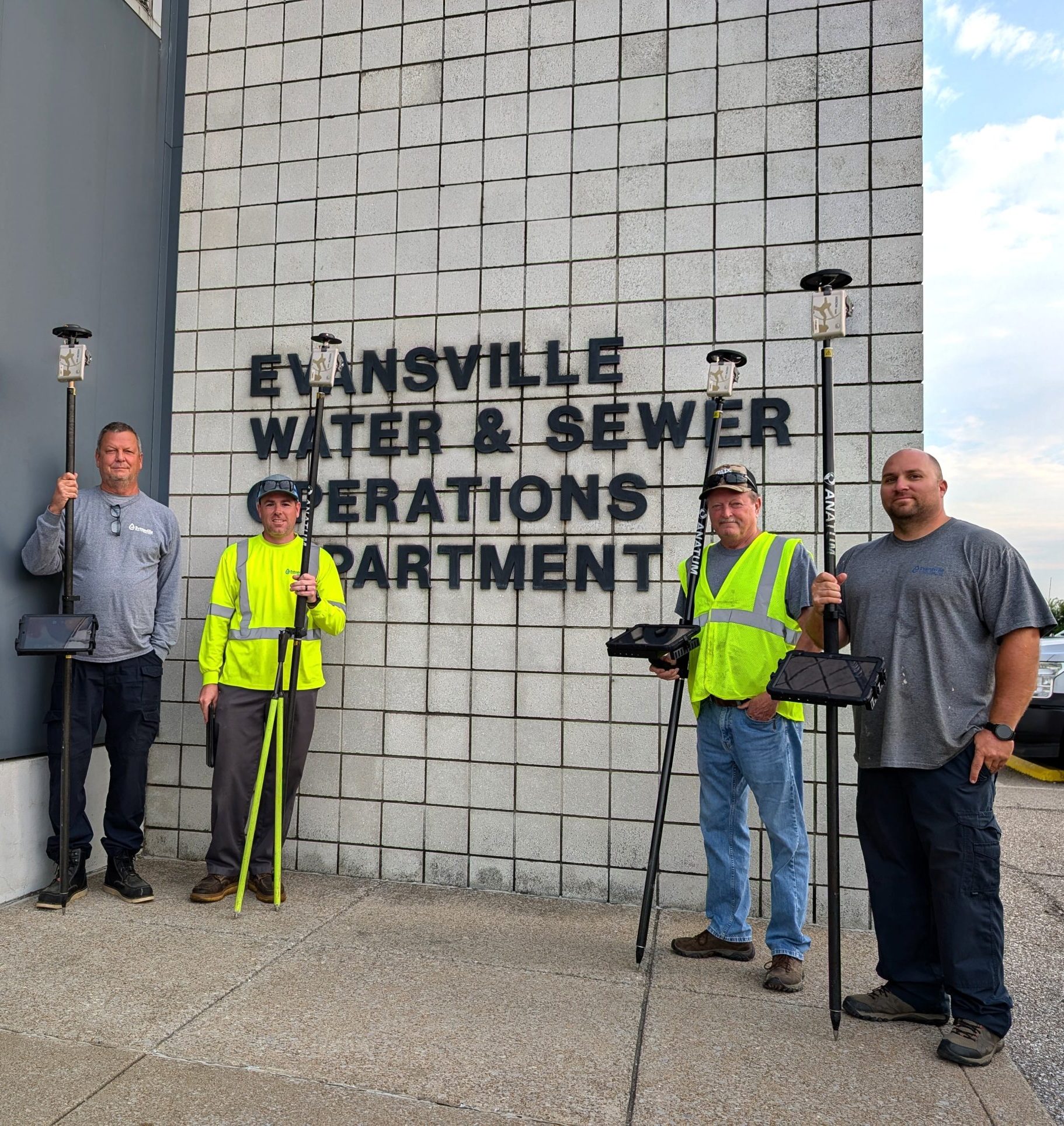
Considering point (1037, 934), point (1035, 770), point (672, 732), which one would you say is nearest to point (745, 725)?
point (672, 732)

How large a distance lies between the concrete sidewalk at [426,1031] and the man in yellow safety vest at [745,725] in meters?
0.18

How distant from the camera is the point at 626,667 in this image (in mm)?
4234

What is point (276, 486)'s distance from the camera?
4188mm

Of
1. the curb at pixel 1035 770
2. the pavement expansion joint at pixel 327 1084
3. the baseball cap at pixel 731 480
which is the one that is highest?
the baseball cap at pixel 731 480

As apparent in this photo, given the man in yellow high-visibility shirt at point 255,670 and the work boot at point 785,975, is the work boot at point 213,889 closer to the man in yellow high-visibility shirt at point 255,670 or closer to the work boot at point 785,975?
the man in yellow high-visibility shirt at point 255,670

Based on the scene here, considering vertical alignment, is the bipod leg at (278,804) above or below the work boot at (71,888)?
above

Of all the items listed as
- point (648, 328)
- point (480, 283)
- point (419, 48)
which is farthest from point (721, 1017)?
point (419, 48)

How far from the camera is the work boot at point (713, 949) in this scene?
3525 mm

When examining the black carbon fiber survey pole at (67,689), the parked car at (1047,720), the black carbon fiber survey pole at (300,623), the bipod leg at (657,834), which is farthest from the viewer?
the parked car at (1047,720)

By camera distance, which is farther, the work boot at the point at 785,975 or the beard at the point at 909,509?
the work boot at the point at 785,975

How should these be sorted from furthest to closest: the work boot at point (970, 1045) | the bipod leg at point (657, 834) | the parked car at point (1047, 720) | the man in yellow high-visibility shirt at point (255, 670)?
the parked car at point (1047, 720) → the man in yellow high-visibility shirt at point (255, 670) → the bipod leg at point (657, 834) → the work boot at point (970, 1045)

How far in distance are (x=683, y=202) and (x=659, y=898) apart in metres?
3.11

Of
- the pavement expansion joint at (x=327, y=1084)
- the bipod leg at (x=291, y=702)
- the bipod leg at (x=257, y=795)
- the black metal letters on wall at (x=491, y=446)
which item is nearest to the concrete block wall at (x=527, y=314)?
the black metal letters on wall at (x=491, y=446)

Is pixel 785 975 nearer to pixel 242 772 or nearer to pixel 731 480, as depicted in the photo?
pixel 731 480
